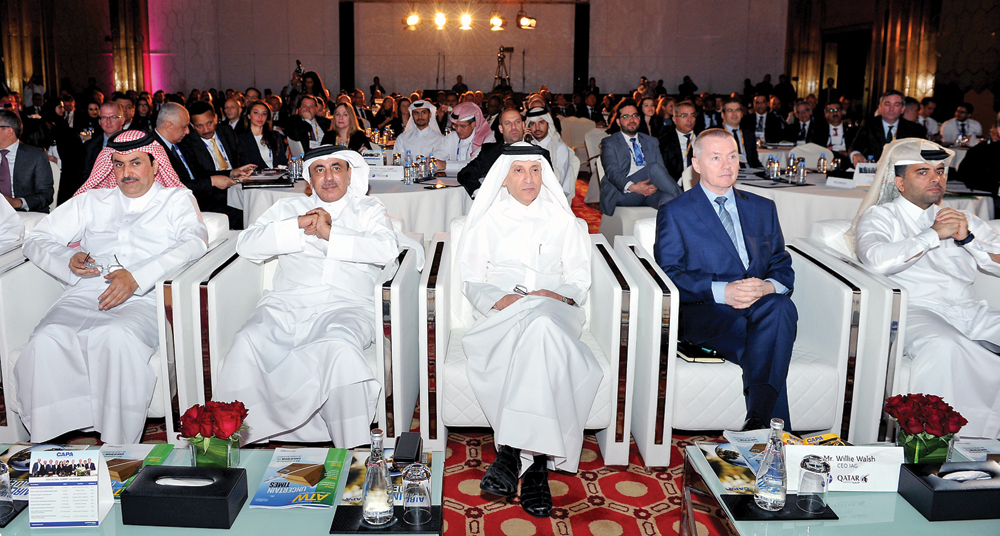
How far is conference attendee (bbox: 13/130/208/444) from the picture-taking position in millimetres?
3021

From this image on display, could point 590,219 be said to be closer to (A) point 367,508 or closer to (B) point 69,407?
(B) point 69,407

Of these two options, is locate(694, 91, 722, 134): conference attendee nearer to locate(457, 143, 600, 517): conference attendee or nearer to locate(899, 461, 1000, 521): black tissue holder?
locate(457, 143, 600, 517): conference attendee

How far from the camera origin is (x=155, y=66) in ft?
62.8

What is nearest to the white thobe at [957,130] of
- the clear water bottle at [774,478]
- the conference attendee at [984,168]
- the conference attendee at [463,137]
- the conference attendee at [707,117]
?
the conference attendee at [707,117]

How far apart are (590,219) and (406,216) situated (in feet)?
11.0

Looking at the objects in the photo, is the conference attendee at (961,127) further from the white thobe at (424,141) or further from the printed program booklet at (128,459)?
the printed program booklet at (128,459)

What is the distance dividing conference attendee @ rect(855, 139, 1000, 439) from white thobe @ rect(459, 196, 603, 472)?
1.27 meters

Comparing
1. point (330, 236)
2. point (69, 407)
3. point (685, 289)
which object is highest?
point (330, 236)

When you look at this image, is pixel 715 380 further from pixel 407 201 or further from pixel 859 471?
pixel 407 201

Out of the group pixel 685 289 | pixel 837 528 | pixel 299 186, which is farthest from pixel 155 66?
pixel 837 528

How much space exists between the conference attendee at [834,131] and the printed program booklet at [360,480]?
24.4 feet

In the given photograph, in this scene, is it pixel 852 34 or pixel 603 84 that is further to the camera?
pixel 603 84

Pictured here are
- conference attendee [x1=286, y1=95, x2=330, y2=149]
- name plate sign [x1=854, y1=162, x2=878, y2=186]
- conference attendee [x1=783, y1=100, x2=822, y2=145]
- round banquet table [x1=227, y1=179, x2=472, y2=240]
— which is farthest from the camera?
conference attendee [x1=783, y1=100, x2=822, y2=145]

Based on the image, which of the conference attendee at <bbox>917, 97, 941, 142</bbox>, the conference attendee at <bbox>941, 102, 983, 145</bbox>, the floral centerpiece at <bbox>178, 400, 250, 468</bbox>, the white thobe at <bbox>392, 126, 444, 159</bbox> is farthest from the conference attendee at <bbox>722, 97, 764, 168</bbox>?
the conference attendee at <bbox>917, 97, 941, 142</bbox>
